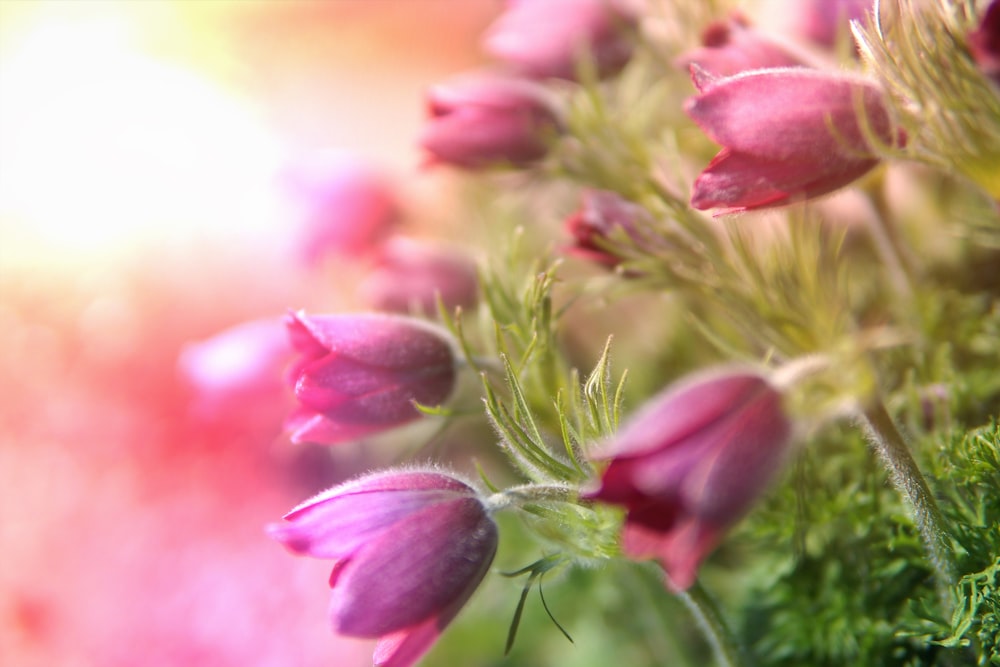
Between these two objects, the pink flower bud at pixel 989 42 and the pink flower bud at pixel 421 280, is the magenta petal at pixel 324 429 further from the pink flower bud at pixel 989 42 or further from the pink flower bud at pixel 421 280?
the pink flower bud at pixel 989 42

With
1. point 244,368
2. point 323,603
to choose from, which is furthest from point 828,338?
point 323,603

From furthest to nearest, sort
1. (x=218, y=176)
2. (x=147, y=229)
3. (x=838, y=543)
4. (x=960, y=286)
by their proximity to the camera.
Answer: (x=218, y=176) < (x=147, y=229) < (x=960, y=286) < (x=838, y=543)

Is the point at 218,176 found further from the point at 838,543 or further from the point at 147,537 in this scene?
the point at 838,543

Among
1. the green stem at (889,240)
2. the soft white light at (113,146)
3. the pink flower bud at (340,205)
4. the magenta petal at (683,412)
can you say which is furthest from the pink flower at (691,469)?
the soft white light at (113,146)

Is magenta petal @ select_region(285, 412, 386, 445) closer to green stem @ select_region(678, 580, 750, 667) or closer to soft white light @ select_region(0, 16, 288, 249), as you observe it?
green stem @ select_region(678, 580, 750, 667)

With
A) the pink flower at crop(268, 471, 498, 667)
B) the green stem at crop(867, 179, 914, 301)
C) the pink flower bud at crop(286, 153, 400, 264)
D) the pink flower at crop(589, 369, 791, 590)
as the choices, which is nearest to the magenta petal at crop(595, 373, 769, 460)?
the pink flower at crop(589, 369, 791, 590)

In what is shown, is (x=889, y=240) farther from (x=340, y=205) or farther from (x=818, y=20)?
(x=340, y=205)

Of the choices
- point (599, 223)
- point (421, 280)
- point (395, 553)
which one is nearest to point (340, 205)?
point (421, 280)
